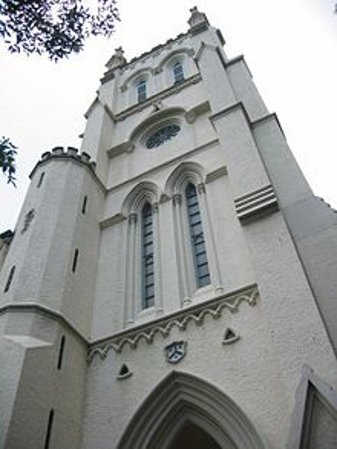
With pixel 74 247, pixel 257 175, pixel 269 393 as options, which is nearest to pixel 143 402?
pixel 269 393

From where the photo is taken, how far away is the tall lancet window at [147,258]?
379 inches

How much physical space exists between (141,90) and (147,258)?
37.3ft

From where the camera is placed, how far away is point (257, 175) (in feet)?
29.9

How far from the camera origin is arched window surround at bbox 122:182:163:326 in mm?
9289

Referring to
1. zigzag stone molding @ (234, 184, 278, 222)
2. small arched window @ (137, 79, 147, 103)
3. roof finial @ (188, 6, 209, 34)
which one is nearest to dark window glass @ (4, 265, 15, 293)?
zigzag stone molding @ (234, 184, 278, 222)

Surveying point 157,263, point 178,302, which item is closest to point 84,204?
point 157,263

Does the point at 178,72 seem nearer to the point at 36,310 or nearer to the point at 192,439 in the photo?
the point at 36,310

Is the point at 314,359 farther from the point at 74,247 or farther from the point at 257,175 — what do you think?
the point at 74,247

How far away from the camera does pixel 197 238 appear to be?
33.5 ft

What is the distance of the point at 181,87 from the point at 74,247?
920 cm

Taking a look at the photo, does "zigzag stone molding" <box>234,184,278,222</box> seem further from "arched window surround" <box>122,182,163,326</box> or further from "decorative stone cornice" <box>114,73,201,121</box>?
"decorative stone cornice" <box>114,73,201,121</box>

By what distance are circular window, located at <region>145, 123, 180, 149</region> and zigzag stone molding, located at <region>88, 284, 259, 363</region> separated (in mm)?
7264

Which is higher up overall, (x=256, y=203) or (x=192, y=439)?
(x=256, y=203)

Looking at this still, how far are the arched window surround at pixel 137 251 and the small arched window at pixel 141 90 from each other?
7.15m
